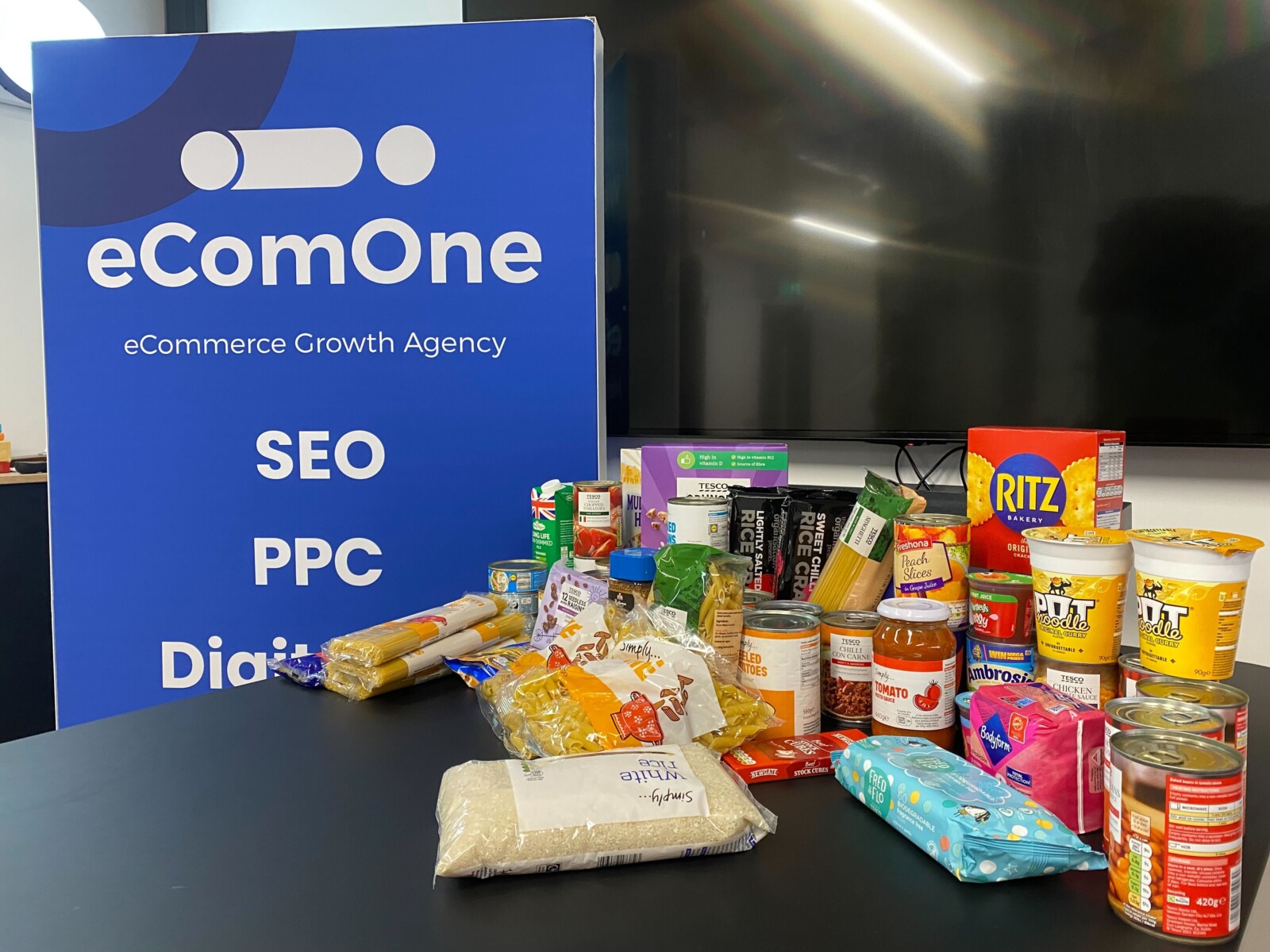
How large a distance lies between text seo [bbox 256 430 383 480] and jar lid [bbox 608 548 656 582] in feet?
3.22

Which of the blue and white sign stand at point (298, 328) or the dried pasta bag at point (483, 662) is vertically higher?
the blue and white sign stand at point (298, 328)

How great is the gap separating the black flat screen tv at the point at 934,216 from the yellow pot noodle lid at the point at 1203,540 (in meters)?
1.09

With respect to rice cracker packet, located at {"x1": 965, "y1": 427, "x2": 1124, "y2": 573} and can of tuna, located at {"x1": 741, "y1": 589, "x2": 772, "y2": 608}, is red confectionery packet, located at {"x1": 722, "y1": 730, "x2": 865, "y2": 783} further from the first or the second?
rice cracker packet, located at {"x1": 965, "y1": 427, "x2": 1124, "y2": 573}

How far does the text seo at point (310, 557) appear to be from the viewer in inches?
73.6

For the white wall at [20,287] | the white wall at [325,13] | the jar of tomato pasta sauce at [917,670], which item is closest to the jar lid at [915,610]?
the jar of tomato pasta sauce at [917,670]

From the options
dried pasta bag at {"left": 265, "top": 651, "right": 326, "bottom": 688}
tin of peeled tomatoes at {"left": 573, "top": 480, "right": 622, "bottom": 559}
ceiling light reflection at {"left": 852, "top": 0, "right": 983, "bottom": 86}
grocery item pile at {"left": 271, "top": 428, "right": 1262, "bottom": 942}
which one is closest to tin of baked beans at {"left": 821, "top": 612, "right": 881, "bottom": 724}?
grocery item pile at {"left": 271, "top": 428, "right": 1262, "bottom": 942}

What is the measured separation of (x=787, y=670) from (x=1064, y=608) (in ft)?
0.83

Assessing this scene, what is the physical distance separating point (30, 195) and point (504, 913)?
3.58 m

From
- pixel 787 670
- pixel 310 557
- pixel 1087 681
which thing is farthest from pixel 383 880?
pixel 310 557

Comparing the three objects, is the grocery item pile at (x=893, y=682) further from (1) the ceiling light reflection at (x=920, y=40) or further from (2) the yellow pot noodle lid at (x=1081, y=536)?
(1) the ceiling light reflection at (x=920, y=40)

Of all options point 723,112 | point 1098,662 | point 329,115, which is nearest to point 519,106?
point 329,115

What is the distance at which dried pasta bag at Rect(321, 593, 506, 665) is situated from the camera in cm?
103

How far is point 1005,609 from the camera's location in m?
0.83

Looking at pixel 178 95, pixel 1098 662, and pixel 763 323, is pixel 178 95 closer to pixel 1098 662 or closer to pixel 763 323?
pixel 763 323
